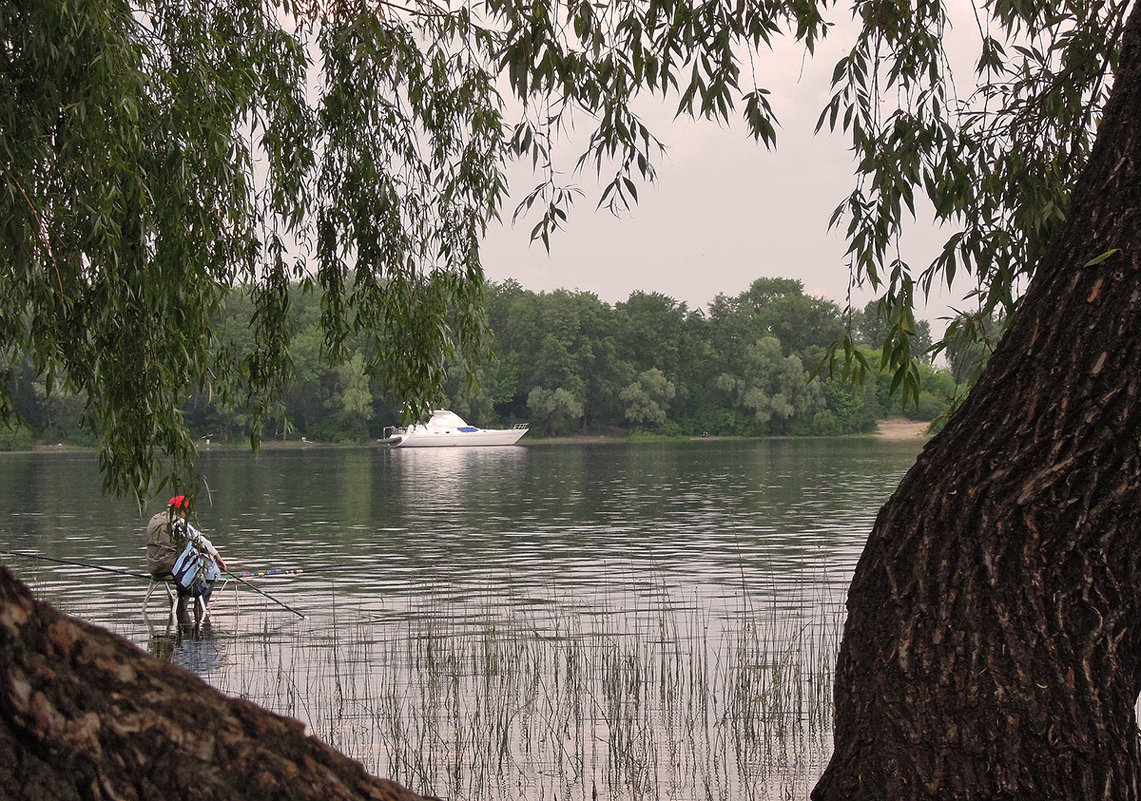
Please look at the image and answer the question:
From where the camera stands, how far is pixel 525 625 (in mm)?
14938

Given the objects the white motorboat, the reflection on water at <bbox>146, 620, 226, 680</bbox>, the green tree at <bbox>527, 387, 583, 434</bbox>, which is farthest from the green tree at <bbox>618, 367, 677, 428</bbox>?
the reflection on water at <bbox>146, 620, 226, 680</bbox>

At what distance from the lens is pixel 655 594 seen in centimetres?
1802

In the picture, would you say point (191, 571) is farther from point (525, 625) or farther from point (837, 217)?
point (837, 217)

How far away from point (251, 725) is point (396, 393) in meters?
6.66

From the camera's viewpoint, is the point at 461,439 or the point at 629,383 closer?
the point at 461,439

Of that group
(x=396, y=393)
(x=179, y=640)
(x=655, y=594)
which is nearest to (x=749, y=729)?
(x=396, y=393)

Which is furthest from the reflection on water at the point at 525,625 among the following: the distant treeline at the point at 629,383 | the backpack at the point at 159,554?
the distant treeline at the point at 629,383

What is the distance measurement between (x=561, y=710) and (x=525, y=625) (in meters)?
5.20

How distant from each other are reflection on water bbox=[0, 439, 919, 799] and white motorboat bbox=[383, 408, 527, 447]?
58167 mm

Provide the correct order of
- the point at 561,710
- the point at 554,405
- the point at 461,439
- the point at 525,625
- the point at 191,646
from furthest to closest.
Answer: the point at 554,405, the point at 461,439, the point at 525,625, the point at 191,646, the point at 561,710

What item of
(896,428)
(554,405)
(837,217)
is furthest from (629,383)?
(837,217)

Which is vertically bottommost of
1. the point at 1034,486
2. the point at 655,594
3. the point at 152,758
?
the point at 655,594

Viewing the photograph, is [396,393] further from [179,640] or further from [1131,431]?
[179,640]

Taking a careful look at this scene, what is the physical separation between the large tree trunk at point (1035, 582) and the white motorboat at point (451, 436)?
317 ft
